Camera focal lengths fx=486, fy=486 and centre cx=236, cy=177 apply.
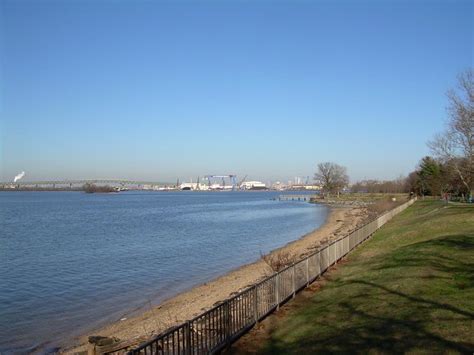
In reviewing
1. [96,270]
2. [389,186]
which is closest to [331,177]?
[389,186]

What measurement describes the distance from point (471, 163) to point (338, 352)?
34.6 metres

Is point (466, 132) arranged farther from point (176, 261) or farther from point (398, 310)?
point (398, 310)

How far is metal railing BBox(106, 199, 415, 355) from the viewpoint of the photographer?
809cm

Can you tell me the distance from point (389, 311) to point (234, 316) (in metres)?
3.24

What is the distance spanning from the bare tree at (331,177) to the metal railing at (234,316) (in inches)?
5216

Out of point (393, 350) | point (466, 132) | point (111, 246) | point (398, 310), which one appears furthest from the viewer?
point (111, 246)

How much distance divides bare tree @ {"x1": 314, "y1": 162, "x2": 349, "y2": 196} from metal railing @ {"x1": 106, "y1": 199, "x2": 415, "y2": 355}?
5216 inches

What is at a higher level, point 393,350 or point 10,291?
point 393,350

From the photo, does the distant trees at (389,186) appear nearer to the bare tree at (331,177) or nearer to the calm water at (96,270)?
the bare tree at (331,177)

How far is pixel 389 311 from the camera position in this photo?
10.2m

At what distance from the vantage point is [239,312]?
404 inches

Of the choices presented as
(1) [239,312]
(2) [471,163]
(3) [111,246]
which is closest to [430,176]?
(2) [471,163]

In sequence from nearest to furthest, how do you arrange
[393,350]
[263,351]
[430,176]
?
1. [393,350]
2. [263,351]
3. [430,176]

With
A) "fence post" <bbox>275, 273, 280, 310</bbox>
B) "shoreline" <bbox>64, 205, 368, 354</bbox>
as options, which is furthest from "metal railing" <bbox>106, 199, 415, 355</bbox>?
"shoreline" <bbox>64, 205, 368, 354</bbox>
